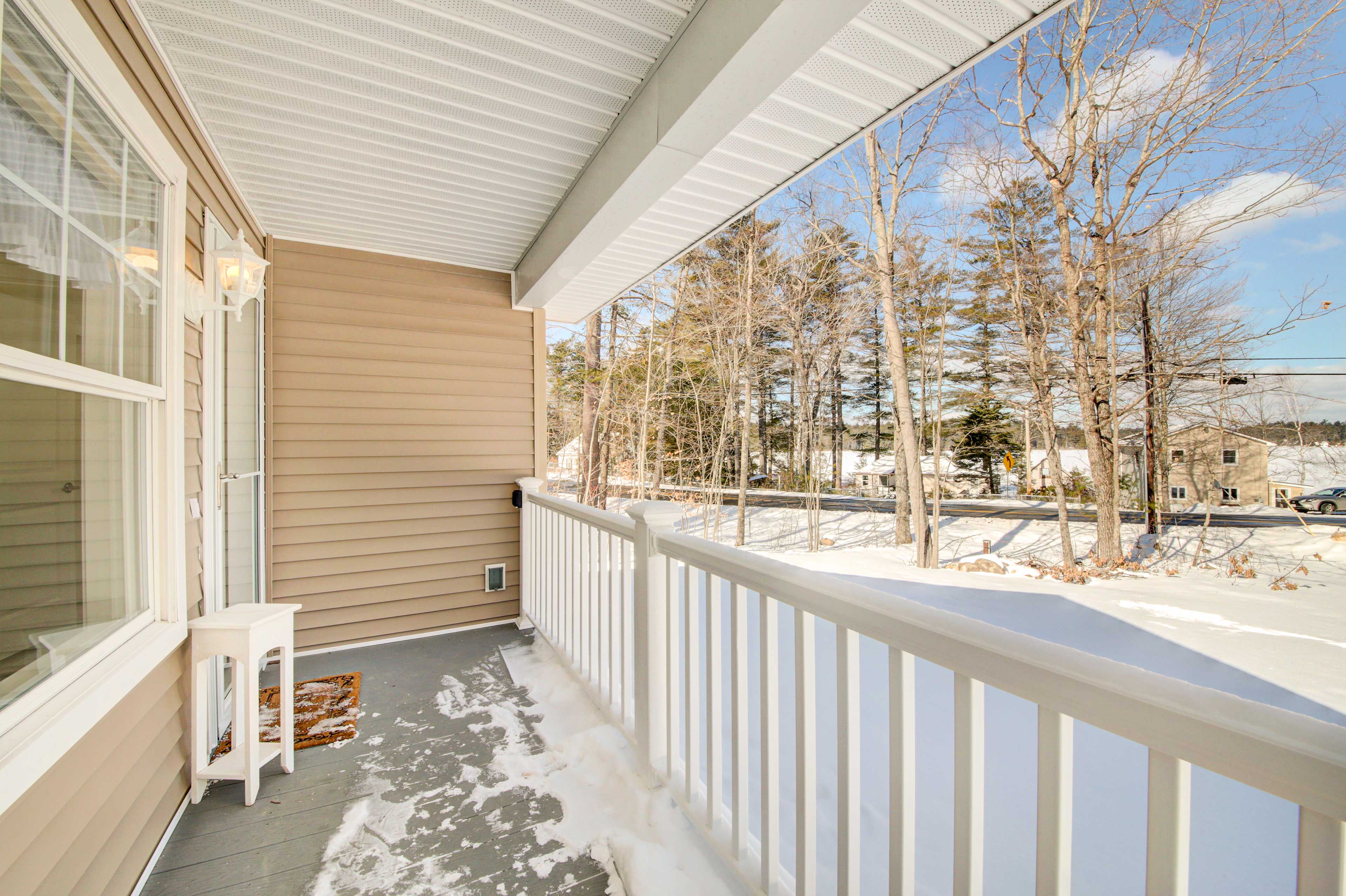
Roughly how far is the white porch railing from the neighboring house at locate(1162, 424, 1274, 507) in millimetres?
7316

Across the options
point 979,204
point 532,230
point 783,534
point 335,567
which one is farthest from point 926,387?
point 335,567

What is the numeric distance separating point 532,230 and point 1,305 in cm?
260

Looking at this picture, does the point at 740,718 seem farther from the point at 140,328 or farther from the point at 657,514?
the point at 140,328

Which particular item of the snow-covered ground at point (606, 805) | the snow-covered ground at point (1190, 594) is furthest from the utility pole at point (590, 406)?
the snow-covered ground at point (606, 805)

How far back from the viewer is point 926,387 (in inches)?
341

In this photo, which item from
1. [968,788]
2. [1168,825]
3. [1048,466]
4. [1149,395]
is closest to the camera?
[1168,825]

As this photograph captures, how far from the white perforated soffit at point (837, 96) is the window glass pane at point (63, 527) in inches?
79.7

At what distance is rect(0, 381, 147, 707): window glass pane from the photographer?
1.13 metres

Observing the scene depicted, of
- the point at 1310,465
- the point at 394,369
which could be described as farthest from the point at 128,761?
the point at 1310,465

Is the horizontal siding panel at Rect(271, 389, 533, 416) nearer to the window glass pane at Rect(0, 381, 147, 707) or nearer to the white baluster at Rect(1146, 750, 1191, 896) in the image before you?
the window glass pane at Rect(0, 381, 147, 707)

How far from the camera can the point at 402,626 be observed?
376cm

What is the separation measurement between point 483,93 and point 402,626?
10.7 feet

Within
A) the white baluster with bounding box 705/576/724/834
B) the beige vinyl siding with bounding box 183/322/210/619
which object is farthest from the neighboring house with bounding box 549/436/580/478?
the white baluster with bounding box 705/576/724/834

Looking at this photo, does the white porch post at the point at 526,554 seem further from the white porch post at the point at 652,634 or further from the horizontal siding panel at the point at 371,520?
the white porch post at the point at 652,634
